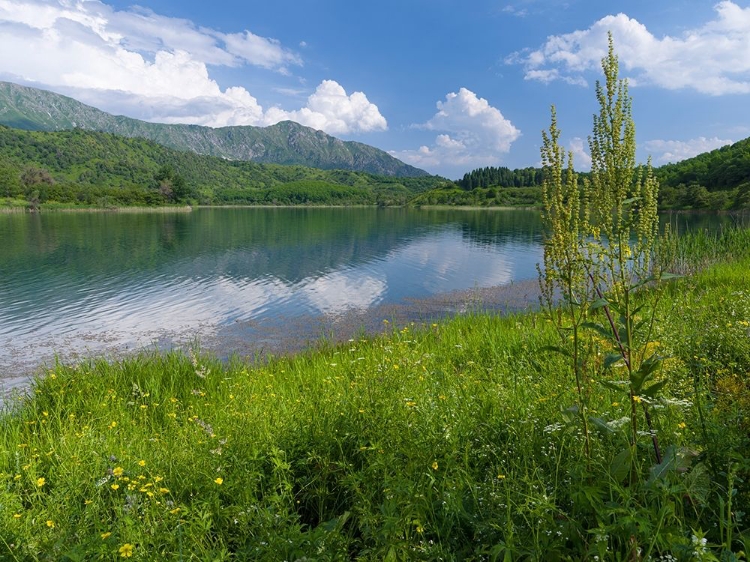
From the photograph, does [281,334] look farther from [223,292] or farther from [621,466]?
[621,466]

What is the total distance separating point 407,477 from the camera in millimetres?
4352

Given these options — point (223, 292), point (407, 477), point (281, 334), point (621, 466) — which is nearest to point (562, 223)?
point (621, 466)

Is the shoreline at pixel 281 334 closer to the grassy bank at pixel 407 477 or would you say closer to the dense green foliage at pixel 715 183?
the grassy bank at pixel 407 477

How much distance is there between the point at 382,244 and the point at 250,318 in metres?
43.6

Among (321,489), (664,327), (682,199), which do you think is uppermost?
(682,199)

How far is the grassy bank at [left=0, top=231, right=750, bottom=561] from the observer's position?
10.6ft

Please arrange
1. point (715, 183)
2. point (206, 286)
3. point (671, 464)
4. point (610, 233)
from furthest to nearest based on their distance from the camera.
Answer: point (715, 183)
point (206, 286)
point (610, 233)
point (671, 464)

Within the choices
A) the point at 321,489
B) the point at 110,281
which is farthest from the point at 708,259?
the point at 110,281

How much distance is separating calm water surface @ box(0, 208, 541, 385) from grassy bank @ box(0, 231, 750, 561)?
13610 mm

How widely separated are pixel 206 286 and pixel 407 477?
34.1 meters

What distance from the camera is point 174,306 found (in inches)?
1129

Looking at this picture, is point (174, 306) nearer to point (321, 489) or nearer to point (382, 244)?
point (321, 489)

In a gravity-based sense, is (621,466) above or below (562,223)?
below

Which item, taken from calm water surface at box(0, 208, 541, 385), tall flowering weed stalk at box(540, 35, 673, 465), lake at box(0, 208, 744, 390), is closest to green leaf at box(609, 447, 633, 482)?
tall flowering weed stalk at box(540, 35, 673, 465)
